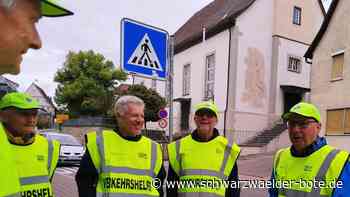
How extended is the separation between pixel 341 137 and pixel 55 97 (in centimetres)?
3578

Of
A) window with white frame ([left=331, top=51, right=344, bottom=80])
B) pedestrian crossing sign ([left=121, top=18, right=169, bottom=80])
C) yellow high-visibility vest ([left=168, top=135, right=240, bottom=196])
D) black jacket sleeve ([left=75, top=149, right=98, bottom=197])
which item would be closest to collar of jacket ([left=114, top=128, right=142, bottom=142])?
black jacket sleeve ([left=75, top=149, right=98, bottom=197])

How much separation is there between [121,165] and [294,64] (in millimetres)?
27765

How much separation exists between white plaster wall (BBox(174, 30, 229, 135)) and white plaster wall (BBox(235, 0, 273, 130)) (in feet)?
3.31

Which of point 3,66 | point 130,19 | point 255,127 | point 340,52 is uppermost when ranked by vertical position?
point 340,52

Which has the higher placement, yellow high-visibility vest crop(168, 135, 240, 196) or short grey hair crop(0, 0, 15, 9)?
short grey hair crop(0, 0, 15, 9)

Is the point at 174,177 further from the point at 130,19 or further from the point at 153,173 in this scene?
the point at 130,19

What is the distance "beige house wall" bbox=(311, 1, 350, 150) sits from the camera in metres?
19.6

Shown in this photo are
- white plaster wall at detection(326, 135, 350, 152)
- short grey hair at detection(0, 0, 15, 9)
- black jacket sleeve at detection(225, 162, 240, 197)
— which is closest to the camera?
short grey hair at detection(0, 0, 15, 9)

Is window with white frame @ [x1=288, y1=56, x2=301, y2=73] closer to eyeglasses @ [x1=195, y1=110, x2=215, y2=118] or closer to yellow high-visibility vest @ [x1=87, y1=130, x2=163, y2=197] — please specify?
eyeglasses @ [x1=195, y1=110, x2=215, y2=118]

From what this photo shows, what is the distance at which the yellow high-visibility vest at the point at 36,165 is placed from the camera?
333cm

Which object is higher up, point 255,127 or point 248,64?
point 248,64

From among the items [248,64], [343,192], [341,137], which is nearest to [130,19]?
[343,192]

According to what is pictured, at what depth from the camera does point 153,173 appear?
11.7ft

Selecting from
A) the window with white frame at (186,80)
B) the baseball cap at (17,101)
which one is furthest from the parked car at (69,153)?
the window with white frame at (186,80)
